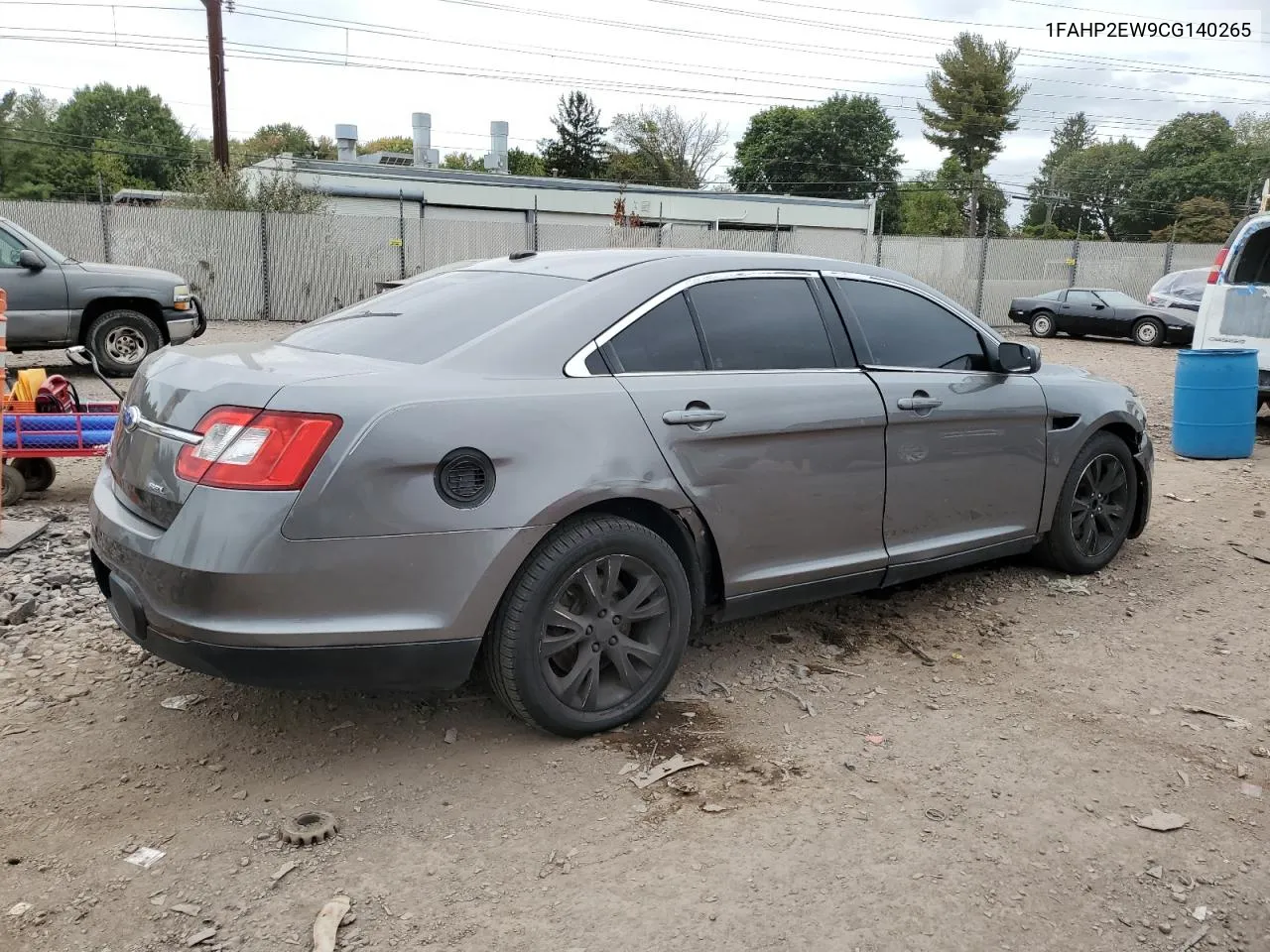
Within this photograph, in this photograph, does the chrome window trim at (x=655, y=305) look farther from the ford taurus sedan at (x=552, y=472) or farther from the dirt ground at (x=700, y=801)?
the dirt ground at (x=700, y=801)

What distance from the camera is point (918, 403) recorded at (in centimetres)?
414

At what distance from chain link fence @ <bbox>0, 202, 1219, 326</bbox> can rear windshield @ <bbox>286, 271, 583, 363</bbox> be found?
1260 cm

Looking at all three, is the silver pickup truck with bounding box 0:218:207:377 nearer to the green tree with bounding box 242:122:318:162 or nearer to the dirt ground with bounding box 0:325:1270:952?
the dirt ground with bounding box 0:325:1270:952

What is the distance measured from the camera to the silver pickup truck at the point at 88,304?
10633mm

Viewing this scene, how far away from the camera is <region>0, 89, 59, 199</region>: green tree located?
60.6 meters

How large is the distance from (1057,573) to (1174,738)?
1810mm

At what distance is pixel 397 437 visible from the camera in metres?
2.86

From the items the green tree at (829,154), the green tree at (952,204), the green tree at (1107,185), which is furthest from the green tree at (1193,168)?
the green tree at (829,154)

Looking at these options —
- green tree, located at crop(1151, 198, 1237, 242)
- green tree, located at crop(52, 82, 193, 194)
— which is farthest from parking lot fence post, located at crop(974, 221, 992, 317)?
green tree, located at crop(52, 82, 193, 194)

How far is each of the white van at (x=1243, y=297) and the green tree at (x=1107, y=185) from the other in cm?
6935

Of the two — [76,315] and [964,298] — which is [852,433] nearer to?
[76,315]

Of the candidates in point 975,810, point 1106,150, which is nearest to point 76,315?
point 975,810

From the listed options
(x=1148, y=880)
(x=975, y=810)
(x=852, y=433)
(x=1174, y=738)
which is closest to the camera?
(x=1148, y=880)

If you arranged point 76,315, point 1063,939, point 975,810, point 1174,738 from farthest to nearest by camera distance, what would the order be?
1. point 76,315
2. point 1174,738
3. point 975,810
4. point 1063,939
